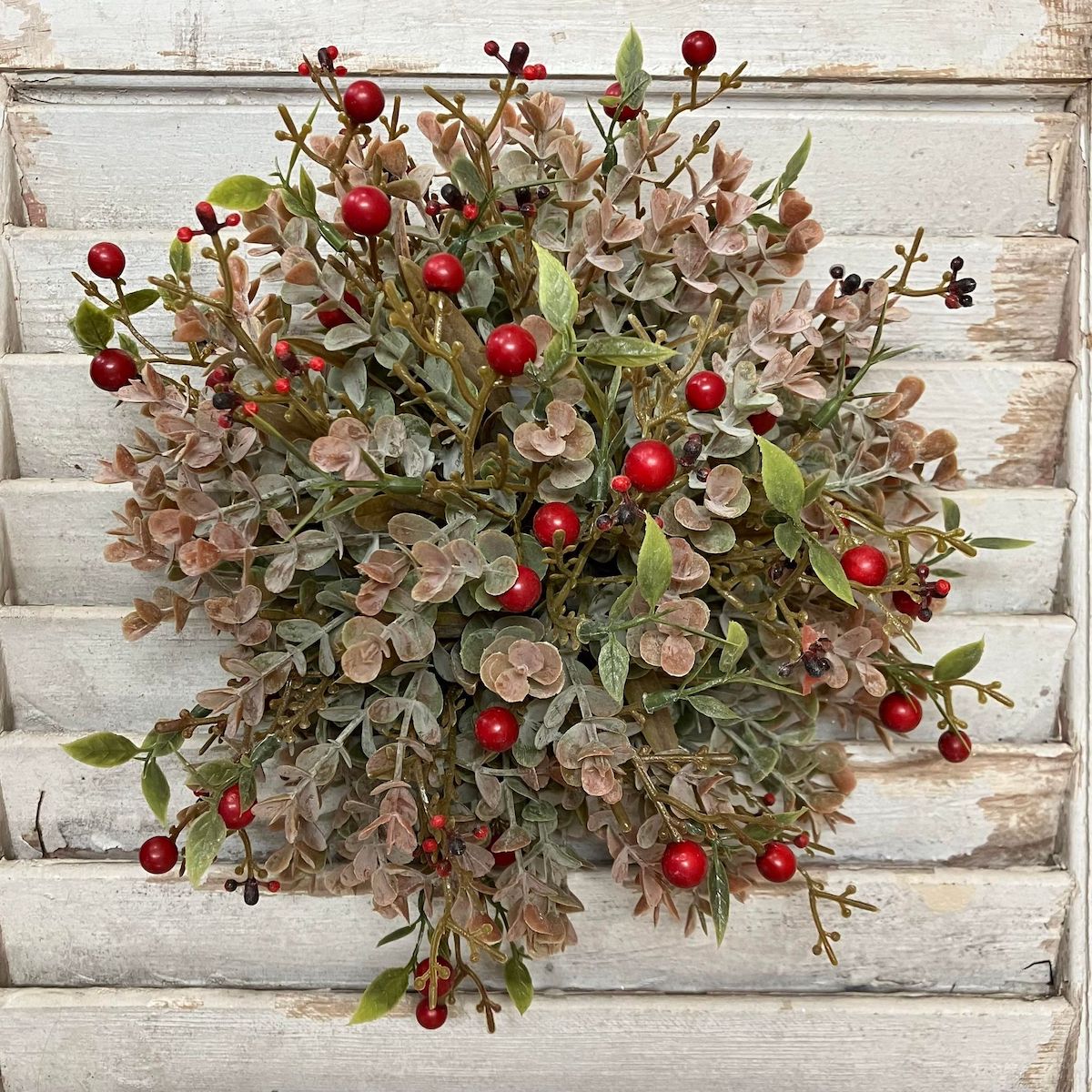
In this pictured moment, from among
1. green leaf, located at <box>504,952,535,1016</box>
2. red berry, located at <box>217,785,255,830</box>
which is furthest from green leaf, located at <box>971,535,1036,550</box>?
red berry, located at <box>217,785,255,830</box>

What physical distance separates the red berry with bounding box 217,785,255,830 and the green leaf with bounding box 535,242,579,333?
16.6 inches

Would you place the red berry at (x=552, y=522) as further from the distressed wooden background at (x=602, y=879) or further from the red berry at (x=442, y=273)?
the distressed wooden background at (x=602, y=879)

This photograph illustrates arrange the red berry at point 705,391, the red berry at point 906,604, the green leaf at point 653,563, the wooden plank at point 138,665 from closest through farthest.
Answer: the green leaf at point 653,563
the red berry at point 705,391
the red berry at point 906,604
the wooden plank at point 138,665

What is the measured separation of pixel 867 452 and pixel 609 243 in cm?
29

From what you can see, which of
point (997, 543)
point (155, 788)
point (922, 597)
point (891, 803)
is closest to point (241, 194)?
point (155, 788)

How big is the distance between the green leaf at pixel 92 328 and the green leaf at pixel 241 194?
6.4 inches

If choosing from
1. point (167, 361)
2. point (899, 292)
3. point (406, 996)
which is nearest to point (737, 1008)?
point (406, 996)

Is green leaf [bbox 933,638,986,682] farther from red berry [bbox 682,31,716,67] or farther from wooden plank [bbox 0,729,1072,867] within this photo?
red berry [bbox 682,31,716,67]

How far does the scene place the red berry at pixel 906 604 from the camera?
718mm

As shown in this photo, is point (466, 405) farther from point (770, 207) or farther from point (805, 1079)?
point (805, 1079)

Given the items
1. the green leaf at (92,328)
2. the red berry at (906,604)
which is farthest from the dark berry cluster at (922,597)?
the green leaf at (92,328)

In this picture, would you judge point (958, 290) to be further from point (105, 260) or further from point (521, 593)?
point (105, 260)

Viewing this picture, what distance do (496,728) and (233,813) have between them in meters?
0.21

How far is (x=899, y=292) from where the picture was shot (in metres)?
0.70
